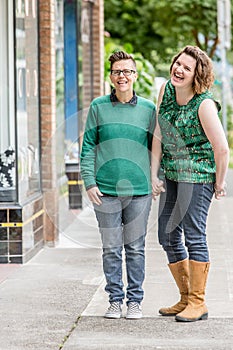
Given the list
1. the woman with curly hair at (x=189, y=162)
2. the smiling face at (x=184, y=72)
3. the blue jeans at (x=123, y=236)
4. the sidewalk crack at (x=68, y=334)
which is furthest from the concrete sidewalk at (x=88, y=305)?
the smiling face at (x=184, y=72)

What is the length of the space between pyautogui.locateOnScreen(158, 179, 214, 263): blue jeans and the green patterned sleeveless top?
2.6 inches

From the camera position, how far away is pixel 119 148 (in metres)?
6.72

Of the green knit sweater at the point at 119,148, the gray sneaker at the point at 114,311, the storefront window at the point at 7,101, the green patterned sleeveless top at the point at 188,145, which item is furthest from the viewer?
the storefront window at the point at 7,101

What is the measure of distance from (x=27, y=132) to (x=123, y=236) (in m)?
3.17

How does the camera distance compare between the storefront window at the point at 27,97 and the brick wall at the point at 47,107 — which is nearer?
the storefront window at the point at 27,97

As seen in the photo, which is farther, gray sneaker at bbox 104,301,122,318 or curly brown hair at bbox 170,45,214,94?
gray sneaker at bbox 104,301,122,318

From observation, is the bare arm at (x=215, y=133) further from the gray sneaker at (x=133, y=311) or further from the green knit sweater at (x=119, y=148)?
the gray sneaker at (x=133, y=311)

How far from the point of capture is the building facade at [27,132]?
9133mm

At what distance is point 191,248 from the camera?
264 inches

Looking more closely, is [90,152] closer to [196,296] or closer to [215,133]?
[215,133]

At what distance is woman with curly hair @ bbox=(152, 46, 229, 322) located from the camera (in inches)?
258

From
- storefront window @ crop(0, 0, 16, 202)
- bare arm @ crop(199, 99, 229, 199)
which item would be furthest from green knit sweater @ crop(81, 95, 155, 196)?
storefront window @ crop(0, 0, 16, 202)

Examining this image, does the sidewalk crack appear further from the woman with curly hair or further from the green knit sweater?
the green knit sweater

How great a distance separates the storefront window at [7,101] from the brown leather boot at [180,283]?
2736 mm
